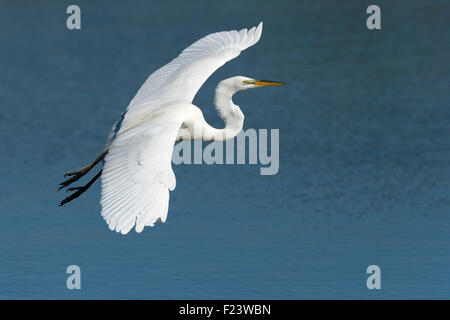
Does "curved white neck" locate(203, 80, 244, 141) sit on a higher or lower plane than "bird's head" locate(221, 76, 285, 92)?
lower

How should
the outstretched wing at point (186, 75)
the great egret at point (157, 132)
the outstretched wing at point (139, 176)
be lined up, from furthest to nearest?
1. the outstretched wing at point (186, 75)
2. the great egret at point (157, 132)
3. the outstretched wing at point (139, 176)

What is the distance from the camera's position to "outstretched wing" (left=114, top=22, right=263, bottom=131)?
8.36 meters

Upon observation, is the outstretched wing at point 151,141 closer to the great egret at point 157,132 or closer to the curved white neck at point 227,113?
the great egret at point 157,132

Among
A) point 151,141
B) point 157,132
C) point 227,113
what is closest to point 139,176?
point 151,141

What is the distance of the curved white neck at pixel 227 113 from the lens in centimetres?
858

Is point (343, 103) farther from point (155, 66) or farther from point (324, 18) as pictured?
A: point (324, 18)

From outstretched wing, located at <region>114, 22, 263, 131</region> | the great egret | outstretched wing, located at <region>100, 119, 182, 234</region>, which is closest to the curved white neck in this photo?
the great egret

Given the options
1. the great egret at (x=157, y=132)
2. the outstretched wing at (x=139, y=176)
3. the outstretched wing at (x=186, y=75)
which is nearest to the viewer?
the outstretched wing at (x=139, y=176)

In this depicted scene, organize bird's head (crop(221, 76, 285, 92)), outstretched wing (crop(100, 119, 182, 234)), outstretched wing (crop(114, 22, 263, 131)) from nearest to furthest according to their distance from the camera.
Result: outstretched wing (crop(100, 119, 182, 234)), outstretched wing (crop(114, 22, 263, 131)), bird's head (crop(221, 76, 285, 92))

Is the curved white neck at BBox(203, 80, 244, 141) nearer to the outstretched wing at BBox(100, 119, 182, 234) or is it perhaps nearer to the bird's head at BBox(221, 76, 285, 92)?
the bird's head at BBox(221, 76, 285, 92)

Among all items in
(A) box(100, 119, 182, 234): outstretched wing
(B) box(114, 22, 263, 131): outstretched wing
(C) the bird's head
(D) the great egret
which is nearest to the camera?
(A) box(100, 119, 182, 234): outstretched wing

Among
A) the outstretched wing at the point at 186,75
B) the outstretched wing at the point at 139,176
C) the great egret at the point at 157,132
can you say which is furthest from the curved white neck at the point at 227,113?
the outstretched wing at the point at 139,176

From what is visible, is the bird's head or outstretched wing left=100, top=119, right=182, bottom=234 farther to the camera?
the bird's head

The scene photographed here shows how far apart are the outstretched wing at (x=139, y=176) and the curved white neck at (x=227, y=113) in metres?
0.92
